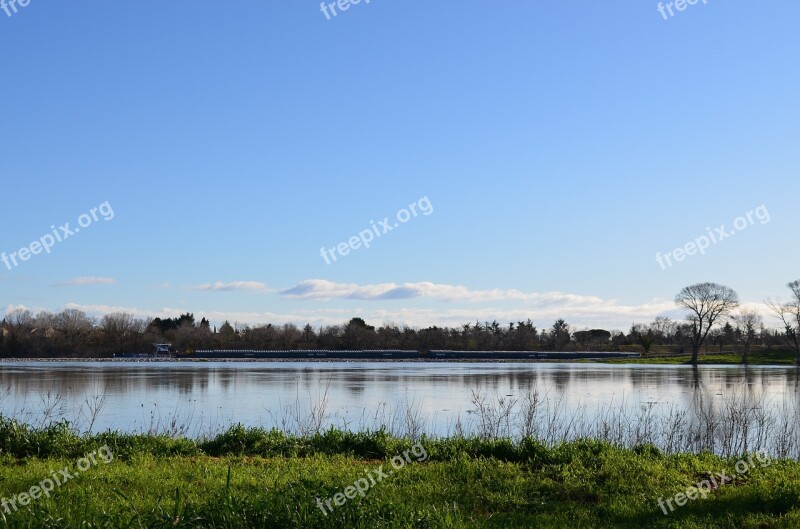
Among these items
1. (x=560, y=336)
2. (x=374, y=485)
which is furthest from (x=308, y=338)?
(x=374, y=485)

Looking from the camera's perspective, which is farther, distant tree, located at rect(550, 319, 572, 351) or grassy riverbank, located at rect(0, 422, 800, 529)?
distant tree, located at rect(550, 319, 572, 351)

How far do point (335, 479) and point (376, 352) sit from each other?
10840 cm

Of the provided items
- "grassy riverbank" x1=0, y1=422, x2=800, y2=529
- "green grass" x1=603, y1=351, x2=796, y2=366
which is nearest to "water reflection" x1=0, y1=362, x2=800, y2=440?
"grassy riverbank" x1=0, y1=422, x2=800, y2=529

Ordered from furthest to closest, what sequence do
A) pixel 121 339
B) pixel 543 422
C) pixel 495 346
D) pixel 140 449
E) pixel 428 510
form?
pixel 495 346 → pixel 121 339 → pixel 543 422 → pixel 140 449 → pixel 428 510

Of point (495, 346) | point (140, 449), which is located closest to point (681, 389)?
point (140, 449)

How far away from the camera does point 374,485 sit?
9852mm

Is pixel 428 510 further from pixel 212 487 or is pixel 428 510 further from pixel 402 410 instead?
pixel 402 410

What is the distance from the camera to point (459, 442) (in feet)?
45.1

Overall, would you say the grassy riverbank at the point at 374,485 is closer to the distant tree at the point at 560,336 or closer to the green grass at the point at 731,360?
the green grass at the point at 731,360

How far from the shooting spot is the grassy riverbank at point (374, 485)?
24.5 ft

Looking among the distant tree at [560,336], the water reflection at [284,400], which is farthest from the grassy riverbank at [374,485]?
the distant tree at [560,336]

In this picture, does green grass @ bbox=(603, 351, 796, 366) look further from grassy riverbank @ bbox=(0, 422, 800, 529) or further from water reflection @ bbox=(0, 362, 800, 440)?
grassy riverbank @ bbox=(0, 422, 800, 529)

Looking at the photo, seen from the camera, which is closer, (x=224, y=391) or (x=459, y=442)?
(x=459, y=442)

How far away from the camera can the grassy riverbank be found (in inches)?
294
